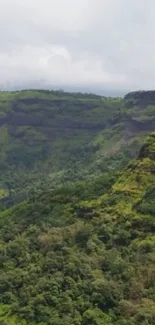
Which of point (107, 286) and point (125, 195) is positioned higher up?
point (125, 195)

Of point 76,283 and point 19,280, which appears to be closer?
point 76,283

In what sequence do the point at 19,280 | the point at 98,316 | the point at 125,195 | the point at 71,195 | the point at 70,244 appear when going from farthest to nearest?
the point at 71,195, the point at 125,195, the point at 70,244, the point at 19,280, the point at 98,316

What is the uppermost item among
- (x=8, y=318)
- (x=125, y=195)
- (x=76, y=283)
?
(x=125, y=195)

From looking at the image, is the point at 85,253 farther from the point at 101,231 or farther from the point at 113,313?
the point at 113,313

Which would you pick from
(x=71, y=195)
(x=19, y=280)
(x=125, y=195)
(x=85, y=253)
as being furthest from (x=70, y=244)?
(x=71, y=195)

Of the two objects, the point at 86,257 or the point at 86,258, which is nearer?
the point at 86,258

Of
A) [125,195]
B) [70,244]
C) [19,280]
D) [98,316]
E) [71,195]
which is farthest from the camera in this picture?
[71,195]

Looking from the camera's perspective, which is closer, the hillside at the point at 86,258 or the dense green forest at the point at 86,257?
the hillside at the point at 86,258

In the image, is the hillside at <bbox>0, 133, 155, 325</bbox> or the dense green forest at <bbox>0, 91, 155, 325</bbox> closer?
the hillside at <bbox>0, 133, 155, 325</bbox>
